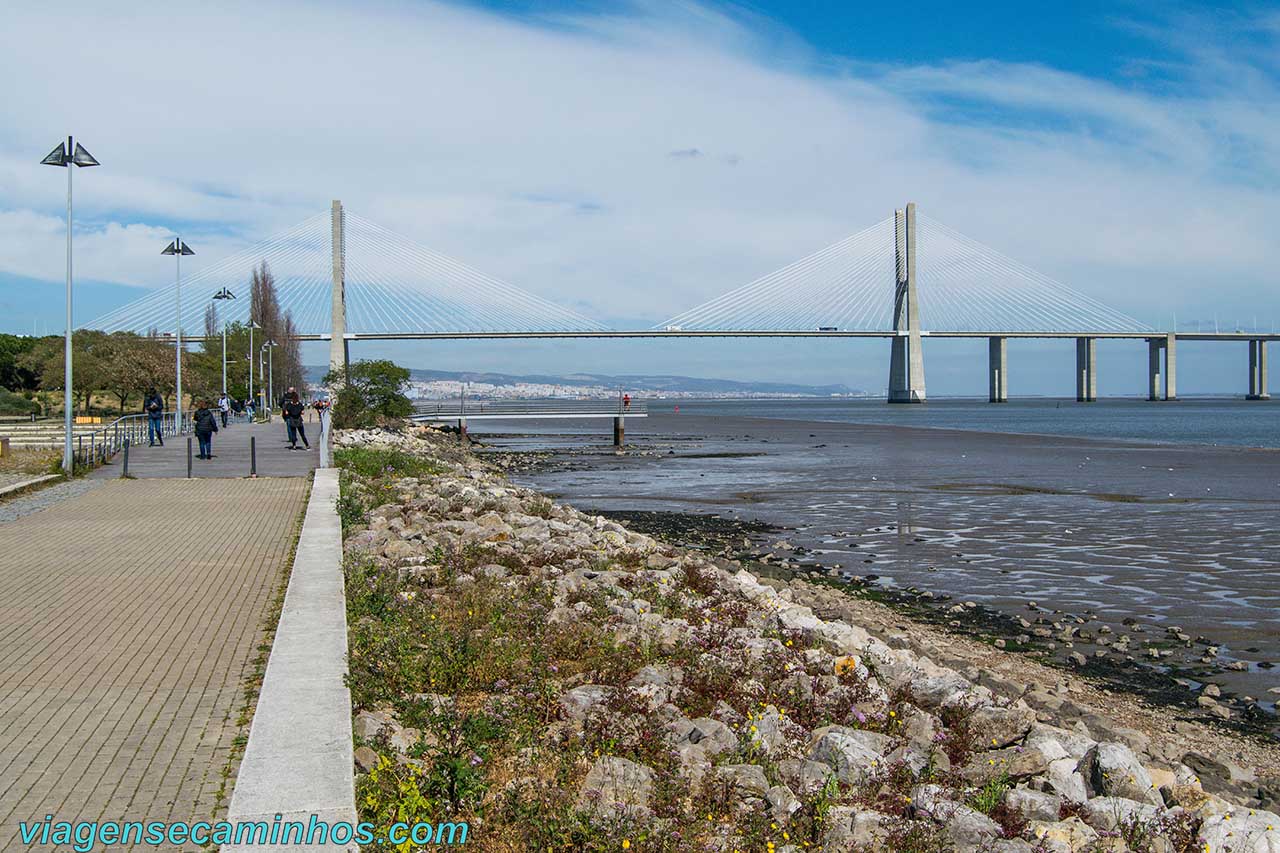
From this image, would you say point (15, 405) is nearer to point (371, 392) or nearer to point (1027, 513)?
point (371, 392)

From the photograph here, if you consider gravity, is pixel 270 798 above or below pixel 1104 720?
above

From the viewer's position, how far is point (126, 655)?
7250mm

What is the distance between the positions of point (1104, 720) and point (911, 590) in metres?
6.08

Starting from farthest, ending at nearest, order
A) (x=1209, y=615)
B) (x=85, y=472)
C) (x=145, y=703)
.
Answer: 1. (x=85, y=472)
2. (x=1209, y=615)
3. (x=145, y=703)

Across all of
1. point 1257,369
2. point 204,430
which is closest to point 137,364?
point 204,430

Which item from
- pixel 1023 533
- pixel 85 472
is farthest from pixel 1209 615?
pixel 85 472

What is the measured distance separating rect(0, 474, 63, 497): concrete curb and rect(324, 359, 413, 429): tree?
27.5 m

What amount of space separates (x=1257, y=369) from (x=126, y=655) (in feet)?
532

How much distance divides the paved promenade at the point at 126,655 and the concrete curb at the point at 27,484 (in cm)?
368

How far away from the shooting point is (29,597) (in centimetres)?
929

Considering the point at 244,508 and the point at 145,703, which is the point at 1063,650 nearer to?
the point at 145,703

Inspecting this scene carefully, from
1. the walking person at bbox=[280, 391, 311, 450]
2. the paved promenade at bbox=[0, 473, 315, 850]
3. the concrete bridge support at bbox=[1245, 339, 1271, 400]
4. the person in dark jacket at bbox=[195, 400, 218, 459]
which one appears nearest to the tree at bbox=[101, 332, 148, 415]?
the walking person at bbox=[280, 391, 311, 450]

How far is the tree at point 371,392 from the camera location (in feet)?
160

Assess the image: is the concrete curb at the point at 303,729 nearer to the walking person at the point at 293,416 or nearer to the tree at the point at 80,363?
the walking person at the point at 293,416
